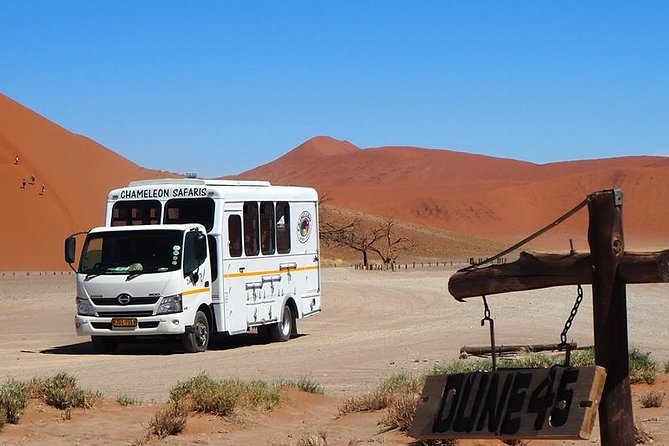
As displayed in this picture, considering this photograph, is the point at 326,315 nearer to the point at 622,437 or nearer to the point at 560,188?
the point at 622,437

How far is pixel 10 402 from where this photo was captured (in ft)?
37.1

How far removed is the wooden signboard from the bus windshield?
43.4 feet

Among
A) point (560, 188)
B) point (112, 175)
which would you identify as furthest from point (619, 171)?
point (112, 175)

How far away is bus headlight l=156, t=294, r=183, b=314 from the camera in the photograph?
64.6 ft

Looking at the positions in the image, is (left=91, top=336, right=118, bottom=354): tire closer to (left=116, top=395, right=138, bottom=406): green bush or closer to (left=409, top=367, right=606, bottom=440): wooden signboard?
(left=116, top=395, right=138, bottom=406): green bush

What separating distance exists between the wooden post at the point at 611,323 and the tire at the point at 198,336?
13843 millimetres

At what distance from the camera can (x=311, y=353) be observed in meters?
19.9

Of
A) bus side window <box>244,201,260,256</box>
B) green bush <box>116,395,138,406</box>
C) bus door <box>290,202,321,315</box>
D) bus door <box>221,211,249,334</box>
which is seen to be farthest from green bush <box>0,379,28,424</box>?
bus door <box>290,202,321,315</box>

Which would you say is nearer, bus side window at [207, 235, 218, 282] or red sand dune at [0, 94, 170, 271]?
bus side window at [207, 235, 218, 282]

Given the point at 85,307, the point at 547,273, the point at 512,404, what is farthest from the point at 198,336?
the point at 512,404

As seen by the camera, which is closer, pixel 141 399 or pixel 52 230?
pixel 141 399

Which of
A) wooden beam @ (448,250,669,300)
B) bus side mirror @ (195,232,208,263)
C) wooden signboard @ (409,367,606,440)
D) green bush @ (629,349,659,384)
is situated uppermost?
bus side mirror @ (195,232,208,263)

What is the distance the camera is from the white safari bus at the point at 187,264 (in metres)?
19.8

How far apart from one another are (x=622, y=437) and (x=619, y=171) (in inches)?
6266
